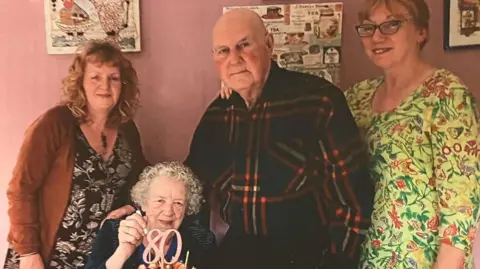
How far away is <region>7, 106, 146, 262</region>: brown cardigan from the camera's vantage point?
1727 mm

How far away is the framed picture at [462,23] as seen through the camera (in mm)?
2002

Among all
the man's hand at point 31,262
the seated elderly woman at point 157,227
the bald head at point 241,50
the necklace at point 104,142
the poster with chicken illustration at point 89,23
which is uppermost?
the poster with chicken illustration at point 89,23

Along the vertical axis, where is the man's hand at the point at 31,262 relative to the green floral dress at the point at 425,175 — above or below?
below

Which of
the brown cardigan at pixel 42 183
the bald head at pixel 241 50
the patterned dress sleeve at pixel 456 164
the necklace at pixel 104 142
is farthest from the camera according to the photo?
the necklace at pixel 104 142

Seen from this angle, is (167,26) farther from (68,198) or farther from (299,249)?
(299,249)

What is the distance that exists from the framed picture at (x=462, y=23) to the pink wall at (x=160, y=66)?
0.11 feet

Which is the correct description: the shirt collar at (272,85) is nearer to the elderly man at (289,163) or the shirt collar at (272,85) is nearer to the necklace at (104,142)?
the elderly man at (289,163)

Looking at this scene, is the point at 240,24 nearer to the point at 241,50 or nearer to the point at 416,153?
the point at 241,50

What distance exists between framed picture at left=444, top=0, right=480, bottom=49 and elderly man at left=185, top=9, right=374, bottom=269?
0.68 metres

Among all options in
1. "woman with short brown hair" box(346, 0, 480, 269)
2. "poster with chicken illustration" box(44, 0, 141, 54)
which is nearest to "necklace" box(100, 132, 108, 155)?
"poster with chicken illustration" box(44, 0, 141, 54)

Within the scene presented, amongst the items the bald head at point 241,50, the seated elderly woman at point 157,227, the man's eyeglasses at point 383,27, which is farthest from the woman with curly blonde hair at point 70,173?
the man's eyeglasses at point 383,27

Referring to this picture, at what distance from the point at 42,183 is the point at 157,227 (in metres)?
0.43

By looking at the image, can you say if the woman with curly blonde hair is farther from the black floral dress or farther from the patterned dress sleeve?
the patterned dress sleeve

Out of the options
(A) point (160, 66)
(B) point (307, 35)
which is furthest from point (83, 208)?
(B) point (307, 35)
